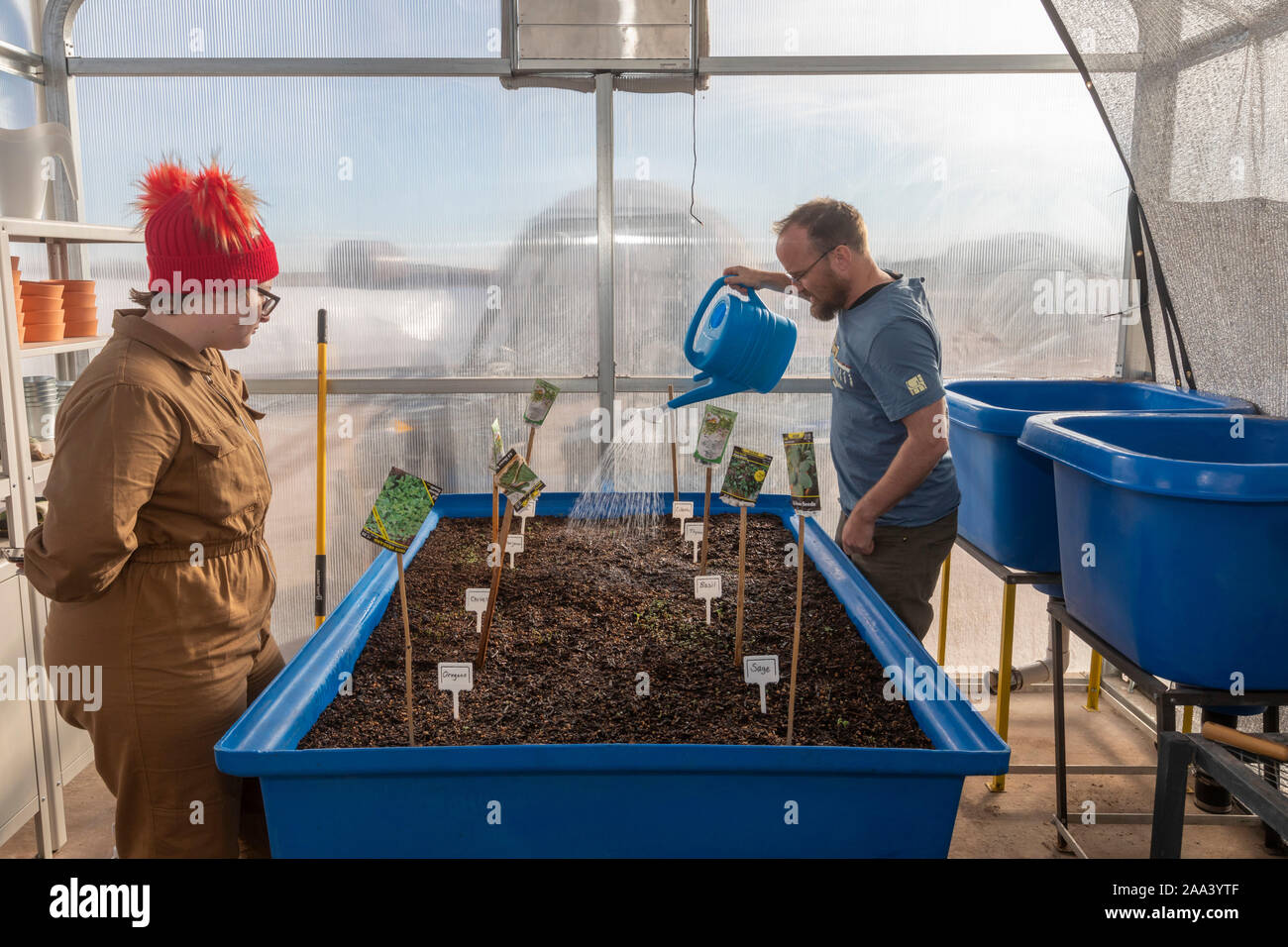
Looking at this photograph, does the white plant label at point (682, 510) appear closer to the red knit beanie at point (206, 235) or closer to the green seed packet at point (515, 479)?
the green seed packet at point (515, 479)

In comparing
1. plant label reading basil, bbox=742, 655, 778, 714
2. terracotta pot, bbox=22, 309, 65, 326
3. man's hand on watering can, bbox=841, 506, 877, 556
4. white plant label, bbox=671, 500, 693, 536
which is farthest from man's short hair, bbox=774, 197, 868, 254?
terracotta pot, bbox=22, 309, 65, 326

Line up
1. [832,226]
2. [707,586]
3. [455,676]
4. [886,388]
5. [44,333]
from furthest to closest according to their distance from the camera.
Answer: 1. [44,333]
2. [832,226]
3. [886,388]
4. [707,586]
5. [455,676]

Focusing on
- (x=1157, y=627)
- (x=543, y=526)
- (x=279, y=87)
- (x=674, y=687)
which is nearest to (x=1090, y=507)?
(x=1157, y=627)

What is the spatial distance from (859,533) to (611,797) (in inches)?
41.9

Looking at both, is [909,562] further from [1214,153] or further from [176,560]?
[176,560]

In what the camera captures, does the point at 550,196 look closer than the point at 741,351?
No

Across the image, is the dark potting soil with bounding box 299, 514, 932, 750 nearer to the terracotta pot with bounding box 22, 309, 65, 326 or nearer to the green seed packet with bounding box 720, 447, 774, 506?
the green seed packet with bounding box 720, 447, 774, 506

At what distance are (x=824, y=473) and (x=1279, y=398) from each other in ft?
4.74

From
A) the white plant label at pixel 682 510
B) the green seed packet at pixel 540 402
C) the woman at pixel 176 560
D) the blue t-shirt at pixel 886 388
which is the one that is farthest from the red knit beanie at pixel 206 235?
the white plant label at pixel 682 510

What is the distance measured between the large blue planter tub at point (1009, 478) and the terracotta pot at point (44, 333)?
8.21 feet

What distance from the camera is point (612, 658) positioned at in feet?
5.85

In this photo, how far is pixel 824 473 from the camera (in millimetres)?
3346

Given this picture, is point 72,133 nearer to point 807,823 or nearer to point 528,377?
point 528,377

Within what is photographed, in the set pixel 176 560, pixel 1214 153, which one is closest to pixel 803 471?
pixel 176 560
